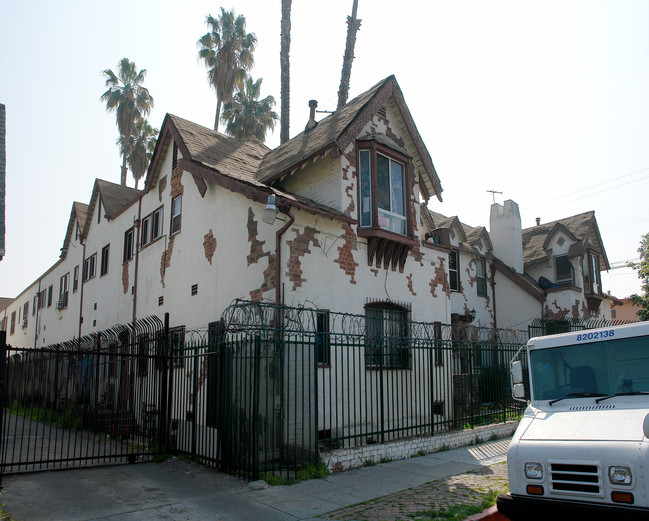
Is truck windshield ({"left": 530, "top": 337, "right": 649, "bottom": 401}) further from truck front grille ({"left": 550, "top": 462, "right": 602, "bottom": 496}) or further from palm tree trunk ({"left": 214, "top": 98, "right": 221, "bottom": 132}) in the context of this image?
palm tree trunk ({"left": 214, "top": 98, "right": 221, "bottom": 132})

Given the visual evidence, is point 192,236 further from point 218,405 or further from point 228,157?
point 218,405

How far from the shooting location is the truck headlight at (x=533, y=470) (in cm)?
554

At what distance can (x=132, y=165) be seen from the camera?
37.0 meters

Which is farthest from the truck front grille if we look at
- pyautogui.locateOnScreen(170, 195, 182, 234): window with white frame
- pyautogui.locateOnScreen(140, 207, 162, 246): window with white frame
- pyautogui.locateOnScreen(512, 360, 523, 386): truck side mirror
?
pyautogui.locateOnScreen(140, 207, 162, 246): window with white frame

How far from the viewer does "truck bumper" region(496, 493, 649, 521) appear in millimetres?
4895

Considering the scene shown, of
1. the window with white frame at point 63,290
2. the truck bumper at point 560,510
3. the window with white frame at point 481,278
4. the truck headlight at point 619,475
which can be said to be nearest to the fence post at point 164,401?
the truck bumper at point 560,510

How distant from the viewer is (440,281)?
15172mm

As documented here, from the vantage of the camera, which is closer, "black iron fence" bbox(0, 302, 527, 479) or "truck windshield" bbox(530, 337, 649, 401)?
"truck windshield" bbox(530, 337, 649, 401)

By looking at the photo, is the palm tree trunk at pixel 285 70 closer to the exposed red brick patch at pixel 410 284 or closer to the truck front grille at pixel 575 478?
the exposed red brick patch at pixel 410 284

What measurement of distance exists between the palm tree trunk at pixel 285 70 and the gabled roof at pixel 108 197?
23.4 ft

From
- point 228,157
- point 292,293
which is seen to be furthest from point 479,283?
point 292,293

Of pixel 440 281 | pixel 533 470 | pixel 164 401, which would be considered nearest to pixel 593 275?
pixel 440 281

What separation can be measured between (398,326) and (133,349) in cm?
766

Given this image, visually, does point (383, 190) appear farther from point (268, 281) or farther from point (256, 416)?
point (256, 416)
